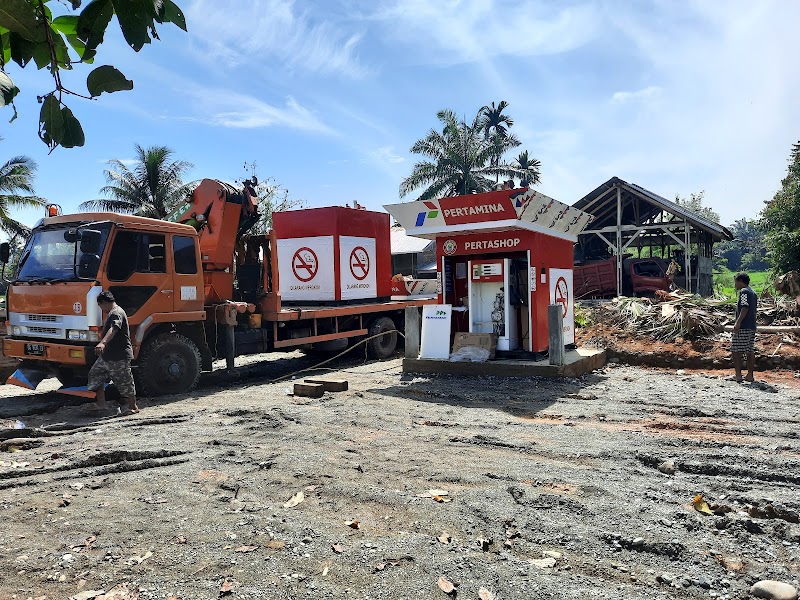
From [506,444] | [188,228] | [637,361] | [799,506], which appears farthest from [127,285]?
[637,361]

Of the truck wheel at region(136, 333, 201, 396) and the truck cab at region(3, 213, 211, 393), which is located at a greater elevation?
the truck cab at region(3, 213, 211, 393)

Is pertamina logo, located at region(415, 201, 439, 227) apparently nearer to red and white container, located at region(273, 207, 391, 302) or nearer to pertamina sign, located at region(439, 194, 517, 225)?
pertamina sign, located at region(439, 194, 517, 225)

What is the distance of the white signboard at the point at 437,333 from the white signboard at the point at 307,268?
8.00 feet

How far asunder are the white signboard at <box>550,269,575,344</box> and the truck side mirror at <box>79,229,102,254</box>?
25.8 feet

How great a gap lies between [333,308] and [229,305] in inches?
109

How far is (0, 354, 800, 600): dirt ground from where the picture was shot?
3490 mm

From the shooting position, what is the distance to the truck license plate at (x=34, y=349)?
351 inches

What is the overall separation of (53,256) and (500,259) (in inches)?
294

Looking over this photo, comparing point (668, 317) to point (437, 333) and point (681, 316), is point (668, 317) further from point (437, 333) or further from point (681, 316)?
point (437, 333)

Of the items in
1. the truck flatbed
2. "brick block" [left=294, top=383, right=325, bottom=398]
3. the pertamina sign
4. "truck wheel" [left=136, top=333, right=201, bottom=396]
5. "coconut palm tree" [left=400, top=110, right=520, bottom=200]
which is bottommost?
"brick block" [left=294, top=383, right=325, bottom=398]

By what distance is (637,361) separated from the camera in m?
12.5

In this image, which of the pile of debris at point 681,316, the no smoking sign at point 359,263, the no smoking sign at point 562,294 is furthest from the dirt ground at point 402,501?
the no smoking sign at point 359,263

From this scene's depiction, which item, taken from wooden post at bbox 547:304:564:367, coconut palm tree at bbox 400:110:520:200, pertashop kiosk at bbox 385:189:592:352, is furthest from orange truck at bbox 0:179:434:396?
coconut palm tree at bbox 400:110:520:200

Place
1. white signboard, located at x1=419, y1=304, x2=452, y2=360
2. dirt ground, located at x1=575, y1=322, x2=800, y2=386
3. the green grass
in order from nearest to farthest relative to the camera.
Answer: dirt ground, located at x1=575, y1=322, x2=800, y2=386 → white signboard, located at x1=419, y1=304, x2=452, y2=360 → the green grass
